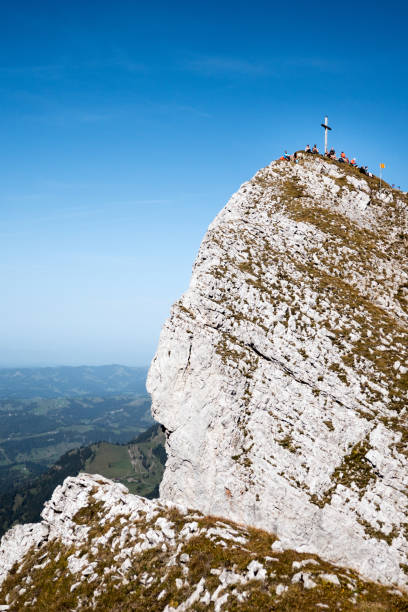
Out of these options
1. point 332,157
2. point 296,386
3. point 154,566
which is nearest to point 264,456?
point 296,386

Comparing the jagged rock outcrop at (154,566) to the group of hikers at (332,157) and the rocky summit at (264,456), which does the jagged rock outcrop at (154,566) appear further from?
the group of hikers at (332,157)

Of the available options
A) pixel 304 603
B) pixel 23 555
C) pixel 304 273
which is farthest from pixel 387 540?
pixel 23 555

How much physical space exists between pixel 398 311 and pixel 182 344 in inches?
863

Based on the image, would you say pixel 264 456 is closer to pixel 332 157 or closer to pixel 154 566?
pixel 154 566

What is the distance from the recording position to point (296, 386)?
3016 cm

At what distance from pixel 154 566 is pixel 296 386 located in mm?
16594

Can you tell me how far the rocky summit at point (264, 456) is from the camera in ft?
66.4

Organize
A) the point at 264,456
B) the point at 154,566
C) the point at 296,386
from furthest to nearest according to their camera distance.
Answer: the point at 296,386, the point at 264,456, the point at 154,566

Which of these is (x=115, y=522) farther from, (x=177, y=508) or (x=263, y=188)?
(x=263, y=188)

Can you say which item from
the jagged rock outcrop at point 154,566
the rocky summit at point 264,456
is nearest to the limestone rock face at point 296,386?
the rocky summit at point 264,456

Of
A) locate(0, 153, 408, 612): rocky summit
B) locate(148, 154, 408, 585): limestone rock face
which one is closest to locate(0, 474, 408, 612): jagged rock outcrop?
locate(0, 153, 408, 612): rocky summit

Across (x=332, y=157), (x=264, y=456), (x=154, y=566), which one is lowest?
(x=154, y=566)

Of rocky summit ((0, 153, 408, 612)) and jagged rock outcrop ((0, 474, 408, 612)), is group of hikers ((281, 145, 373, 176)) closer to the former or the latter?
rocky summit ((0, 153, 408, 612))

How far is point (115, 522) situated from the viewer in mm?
26109
